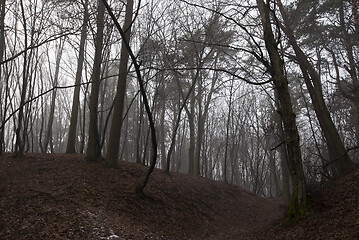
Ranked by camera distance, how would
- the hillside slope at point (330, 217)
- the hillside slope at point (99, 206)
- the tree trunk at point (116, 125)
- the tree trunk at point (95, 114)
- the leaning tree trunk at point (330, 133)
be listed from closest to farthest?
the hillside slope at point (330, 217)
the hillside slope at point (99, 206)
the leaning tree trunk at point (330, 133)
the tree trunk at point (116, 125)
the tree trunk at point (95, 114)

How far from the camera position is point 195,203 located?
9867 millimetres

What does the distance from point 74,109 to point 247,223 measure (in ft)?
29.9

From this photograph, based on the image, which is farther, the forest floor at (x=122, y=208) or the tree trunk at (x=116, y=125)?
the tree trunk at (x=116, y=125)

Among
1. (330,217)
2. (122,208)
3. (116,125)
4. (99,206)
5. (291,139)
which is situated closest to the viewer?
(330,217)

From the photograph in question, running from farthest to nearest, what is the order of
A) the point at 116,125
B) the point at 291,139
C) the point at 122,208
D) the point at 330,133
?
1. the point at 116,125
2. the point at 330,133
3. the point at 122,208
4. the point at 291,139

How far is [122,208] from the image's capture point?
6.88 metres

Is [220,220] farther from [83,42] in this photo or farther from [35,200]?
[83,42]

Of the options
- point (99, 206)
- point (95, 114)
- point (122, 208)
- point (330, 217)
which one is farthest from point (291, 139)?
point (95, 114)

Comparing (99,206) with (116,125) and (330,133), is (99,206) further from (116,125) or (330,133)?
(330,133)

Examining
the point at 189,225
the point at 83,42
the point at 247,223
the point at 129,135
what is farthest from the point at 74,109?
the point at 129,135

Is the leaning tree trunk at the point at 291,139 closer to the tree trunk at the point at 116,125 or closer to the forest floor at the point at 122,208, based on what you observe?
the forest floor at the point at 122,208

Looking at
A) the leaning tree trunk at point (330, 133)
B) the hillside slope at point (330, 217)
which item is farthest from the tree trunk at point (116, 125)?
the leaning tree trunk at point (330, 133)

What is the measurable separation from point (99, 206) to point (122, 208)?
0.69 m

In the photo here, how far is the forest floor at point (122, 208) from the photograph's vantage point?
15.7 feet
